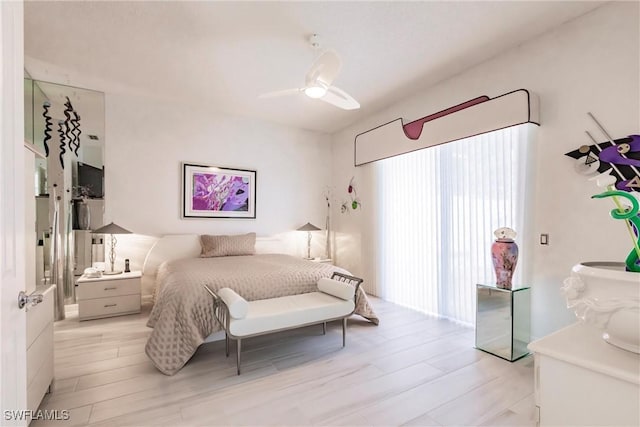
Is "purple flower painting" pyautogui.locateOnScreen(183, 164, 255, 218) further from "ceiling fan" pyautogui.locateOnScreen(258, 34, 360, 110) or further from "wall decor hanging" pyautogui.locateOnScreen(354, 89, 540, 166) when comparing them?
"ceiling fan" pyautogui.locateOnScreen(258, 34, 360, 110)

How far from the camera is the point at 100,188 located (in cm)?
384

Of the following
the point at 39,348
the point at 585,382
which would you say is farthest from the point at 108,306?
the point at 585,382

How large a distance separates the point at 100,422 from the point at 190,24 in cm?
288

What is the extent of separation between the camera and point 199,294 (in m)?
2.48

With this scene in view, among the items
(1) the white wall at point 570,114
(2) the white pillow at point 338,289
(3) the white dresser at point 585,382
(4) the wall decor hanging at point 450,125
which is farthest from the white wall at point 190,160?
(3) the white dresser at point 585,382

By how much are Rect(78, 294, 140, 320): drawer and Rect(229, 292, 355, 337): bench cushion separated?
6.39 feet

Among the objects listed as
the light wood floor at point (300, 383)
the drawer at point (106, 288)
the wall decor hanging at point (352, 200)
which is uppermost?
the wall decor hanging at point (352, 200)

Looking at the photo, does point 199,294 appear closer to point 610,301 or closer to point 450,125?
point 610,301

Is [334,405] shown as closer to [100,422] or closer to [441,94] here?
[100,422]

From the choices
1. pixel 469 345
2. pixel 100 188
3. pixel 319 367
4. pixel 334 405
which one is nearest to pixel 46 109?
pixel 100 188

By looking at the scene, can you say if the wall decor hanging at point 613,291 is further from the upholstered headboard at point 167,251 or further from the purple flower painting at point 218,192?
the purple flower painting at point 218,192

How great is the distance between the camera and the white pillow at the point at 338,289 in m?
2.73

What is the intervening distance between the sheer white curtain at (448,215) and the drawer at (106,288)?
128 inches

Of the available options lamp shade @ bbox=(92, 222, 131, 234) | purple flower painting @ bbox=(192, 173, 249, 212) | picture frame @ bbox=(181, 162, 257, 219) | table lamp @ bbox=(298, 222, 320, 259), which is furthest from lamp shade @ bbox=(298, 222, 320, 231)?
lamp shade @ bbox=(92, 222, 131, 234)
